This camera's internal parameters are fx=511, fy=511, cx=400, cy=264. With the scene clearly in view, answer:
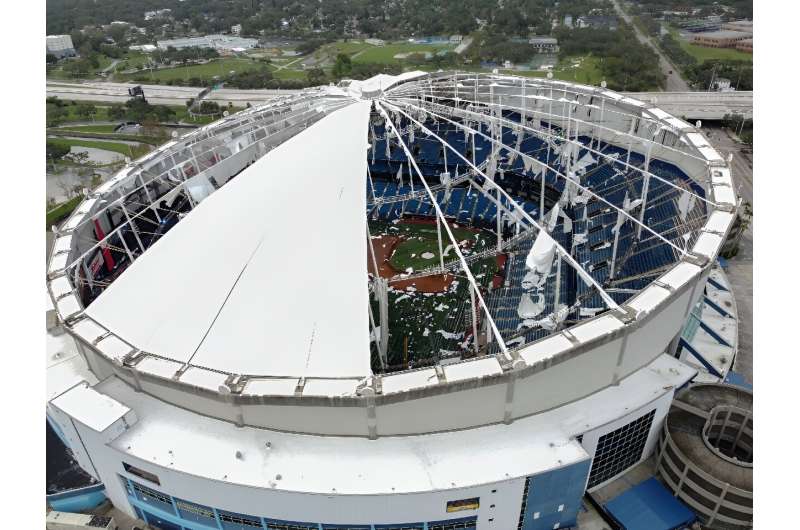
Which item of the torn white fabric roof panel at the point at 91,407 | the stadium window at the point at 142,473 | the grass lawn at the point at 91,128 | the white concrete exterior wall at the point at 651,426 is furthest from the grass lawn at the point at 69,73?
the white concrete exterior wall at the point at 651,426

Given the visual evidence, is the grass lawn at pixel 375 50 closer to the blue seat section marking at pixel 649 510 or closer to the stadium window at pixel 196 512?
the blue seat section marking at pixel 649 510

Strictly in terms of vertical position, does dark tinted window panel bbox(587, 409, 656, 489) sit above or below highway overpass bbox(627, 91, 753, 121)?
below

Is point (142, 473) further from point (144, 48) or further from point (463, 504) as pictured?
point (144, 48)

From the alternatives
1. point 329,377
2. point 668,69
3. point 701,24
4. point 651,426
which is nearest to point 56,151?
point 329,377

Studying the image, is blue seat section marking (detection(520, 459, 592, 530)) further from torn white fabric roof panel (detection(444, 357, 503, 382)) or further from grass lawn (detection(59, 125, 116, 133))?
grass lawn (detection(59, 125, 116, 133))

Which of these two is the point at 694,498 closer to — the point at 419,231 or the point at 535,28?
the point at 419,231

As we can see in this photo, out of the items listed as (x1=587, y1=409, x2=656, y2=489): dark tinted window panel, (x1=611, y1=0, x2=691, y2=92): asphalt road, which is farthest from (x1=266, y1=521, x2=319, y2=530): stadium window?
(x1=611, y1=0, x2=691, y2=92): asphalt road
